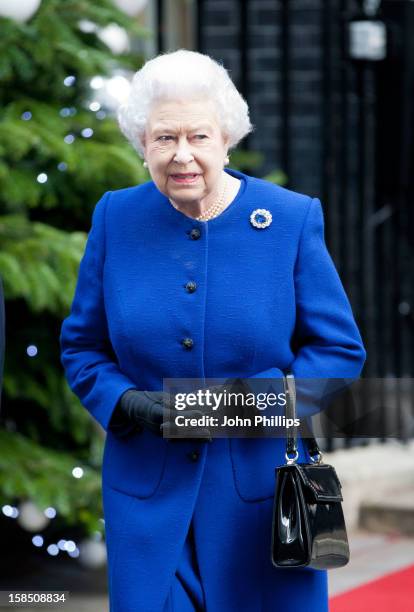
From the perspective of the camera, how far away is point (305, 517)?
300 centimetres

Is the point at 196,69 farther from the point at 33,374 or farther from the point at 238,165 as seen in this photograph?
the point at 238,165

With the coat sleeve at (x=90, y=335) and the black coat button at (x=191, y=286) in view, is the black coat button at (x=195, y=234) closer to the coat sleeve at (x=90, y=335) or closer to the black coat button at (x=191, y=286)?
the black coat button at (x=191, y=286)

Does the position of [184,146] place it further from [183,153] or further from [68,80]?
[68,80]

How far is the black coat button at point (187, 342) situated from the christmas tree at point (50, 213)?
6.22ft

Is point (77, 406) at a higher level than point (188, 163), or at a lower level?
lower

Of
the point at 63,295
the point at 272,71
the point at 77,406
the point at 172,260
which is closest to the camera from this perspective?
the point at 172,260

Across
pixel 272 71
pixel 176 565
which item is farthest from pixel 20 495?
pixel 272 71

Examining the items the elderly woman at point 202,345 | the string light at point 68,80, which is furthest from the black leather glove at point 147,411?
the string light at point 68,80

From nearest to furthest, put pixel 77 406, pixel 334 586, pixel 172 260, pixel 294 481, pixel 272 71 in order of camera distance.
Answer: pixel 294 481 < pixel 172 260 < pixel 77 406 < pixel 334 586 < pixel 272 71

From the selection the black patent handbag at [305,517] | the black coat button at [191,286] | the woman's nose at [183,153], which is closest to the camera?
the black patent handbag at [305,517]

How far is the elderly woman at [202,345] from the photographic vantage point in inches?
124

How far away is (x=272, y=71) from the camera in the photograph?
30.5 ft

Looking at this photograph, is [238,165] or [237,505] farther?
[238,165]

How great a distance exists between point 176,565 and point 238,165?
3667 millimetres
